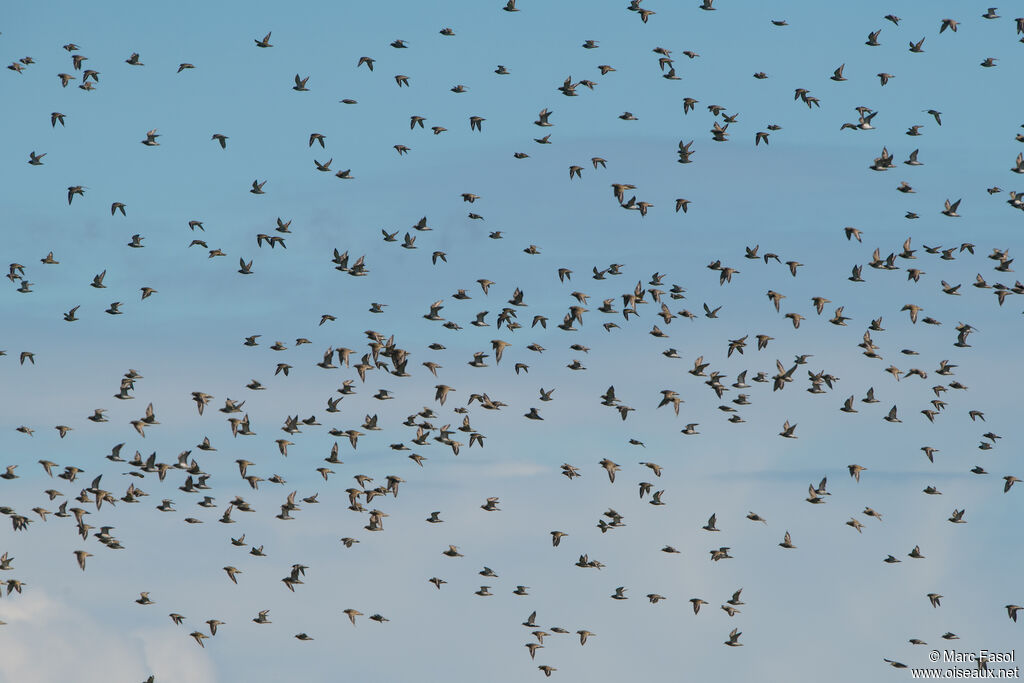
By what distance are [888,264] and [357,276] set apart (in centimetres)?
3342

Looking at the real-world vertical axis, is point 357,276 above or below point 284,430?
above

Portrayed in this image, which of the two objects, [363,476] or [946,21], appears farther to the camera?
[363,476]

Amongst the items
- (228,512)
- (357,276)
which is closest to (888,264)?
(357,276)

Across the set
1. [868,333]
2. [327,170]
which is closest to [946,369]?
[868,333]

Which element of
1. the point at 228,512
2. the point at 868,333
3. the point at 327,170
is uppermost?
the point at 327,170

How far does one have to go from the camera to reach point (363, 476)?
486 feet

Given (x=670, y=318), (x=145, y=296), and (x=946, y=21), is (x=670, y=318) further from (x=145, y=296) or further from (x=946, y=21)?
(x=145, y=296)

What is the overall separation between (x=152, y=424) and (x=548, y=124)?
104 ft

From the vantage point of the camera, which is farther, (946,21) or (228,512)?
(228,512)

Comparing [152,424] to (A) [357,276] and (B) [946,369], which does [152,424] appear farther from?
(B) [946,369]

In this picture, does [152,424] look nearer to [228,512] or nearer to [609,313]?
[228,512]

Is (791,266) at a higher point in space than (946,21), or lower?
lower

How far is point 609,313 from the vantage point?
13575 cm

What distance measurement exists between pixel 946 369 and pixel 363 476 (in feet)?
130
